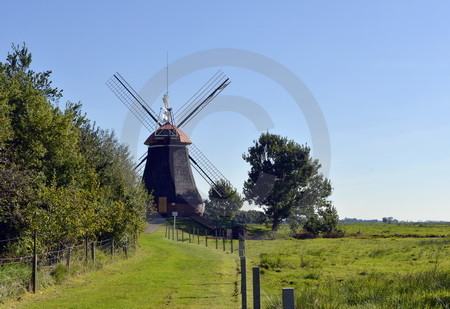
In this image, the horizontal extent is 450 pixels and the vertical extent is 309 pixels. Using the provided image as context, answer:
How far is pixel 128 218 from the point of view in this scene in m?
36.2

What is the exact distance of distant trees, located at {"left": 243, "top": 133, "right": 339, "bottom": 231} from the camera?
Answer: 84250 millimetres

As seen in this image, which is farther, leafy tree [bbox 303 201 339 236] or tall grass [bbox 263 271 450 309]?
leafy tree [bbox 303 201 339 236]

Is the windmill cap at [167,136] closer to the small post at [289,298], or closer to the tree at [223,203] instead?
the tree at [223,203]

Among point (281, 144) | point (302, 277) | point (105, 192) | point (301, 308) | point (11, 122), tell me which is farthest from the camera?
point (281, 144)

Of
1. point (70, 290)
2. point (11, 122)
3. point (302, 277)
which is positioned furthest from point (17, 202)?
point (302, 277)

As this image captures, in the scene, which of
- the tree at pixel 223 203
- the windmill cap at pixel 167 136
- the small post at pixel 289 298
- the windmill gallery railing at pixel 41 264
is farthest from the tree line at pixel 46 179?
the tree at pixel 223 203

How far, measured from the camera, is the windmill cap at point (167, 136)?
77250mm

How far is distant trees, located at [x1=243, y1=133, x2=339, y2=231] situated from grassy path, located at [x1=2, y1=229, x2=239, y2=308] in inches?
2058

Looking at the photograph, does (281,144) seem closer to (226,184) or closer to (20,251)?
(226,184)

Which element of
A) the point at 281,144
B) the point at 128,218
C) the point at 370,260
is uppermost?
the point at 281,144

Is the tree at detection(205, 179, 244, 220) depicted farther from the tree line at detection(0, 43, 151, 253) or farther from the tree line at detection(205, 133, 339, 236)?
the tree line at detection(0, 43, 151, 253)

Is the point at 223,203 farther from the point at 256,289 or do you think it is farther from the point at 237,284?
the point at 256,289

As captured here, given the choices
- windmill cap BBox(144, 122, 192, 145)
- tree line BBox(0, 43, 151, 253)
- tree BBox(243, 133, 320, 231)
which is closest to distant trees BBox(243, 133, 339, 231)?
tree BBox(243, 133, 320, 231)

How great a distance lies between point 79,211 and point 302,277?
1087 cm
